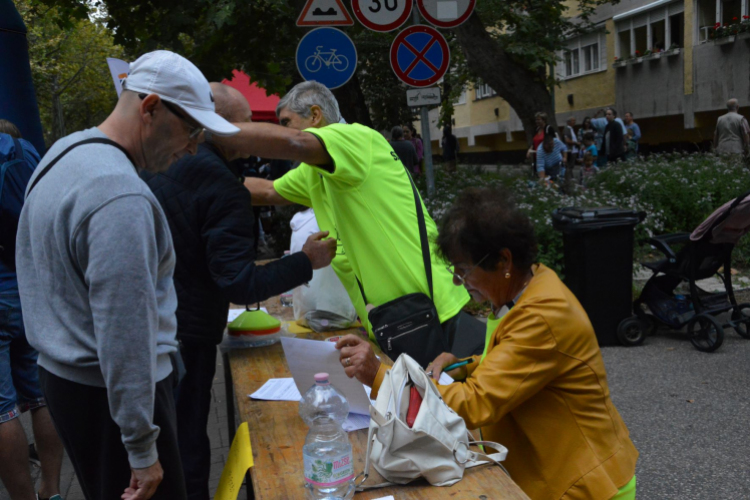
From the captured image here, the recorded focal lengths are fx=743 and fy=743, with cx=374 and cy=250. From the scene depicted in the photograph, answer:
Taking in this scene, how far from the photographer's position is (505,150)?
33500 millimetres

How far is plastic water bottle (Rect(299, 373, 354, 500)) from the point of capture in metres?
1.84

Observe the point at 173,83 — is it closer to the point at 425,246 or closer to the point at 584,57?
the point at 425,246

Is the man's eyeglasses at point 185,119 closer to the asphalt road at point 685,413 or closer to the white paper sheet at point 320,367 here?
the white paper sheet at point 320,367

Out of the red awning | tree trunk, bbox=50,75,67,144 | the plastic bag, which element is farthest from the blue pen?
tree trunk, bbox=50,75,67,144

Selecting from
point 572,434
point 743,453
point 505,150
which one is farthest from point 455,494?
point 505,150

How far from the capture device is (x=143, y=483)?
1.85m

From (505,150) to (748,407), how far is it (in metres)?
29.5

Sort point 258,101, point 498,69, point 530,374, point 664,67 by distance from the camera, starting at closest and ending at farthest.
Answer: point 530,374
point 498,69
point 258,101
point 664,67

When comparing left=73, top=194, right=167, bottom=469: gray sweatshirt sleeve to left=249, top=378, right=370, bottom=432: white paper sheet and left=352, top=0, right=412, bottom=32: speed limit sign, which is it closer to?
left=249, top=378, right=370, bottom=432: white paper sheet

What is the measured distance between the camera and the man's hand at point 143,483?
1848 millimetres

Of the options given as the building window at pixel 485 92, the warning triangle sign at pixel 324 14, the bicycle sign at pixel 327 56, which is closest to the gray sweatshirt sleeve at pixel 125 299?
the bicycle sign at pixel 327 56

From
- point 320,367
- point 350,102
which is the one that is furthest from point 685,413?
point 350,102

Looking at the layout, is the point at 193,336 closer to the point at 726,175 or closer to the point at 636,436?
the point at 636,436

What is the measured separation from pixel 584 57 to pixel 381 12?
74.1 ft
